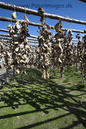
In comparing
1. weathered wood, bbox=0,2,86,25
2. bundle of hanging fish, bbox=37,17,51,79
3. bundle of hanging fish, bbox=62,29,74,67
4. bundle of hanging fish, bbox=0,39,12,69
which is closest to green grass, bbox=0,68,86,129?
bundle of hanging fish, bbox=37,17,51,79

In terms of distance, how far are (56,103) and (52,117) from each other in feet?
3.95

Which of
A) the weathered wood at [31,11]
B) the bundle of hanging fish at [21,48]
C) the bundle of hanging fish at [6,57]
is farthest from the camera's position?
the bundle of hanging fish at [6,57]

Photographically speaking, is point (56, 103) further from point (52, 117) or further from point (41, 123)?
point (41, 123)

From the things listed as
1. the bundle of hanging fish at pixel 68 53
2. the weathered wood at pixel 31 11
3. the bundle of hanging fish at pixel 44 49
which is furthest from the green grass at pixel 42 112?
the weathered wood at pixel 31 11

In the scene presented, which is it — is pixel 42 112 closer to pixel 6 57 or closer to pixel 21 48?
pixel 21 48

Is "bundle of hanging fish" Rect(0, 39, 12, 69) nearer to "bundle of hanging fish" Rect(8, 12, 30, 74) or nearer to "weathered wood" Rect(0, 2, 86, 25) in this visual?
"bundle of hanging fish" Rect(8, 12, 30, 74)

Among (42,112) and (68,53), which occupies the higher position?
(68,53)

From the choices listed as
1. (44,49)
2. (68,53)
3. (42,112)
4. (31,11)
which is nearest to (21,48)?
(44,49)

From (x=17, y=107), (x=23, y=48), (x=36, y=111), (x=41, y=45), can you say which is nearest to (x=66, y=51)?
(x=41, y=45)

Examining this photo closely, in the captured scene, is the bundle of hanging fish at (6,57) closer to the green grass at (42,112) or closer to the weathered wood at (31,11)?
the green grass at (42,112)

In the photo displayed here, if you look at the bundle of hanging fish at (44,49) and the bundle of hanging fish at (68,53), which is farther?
the bundle of hanging fish at (68,53)

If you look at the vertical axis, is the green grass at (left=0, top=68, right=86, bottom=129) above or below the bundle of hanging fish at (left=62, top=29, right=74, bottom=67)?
below

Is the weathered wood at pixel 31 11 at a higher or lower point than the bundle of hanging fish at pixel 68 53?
higher

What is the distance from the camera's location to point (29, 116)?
449cm
